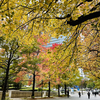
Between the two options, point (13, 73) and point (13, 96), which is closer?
point (13, 73)

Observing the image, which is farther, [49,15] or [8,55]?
[8,55]

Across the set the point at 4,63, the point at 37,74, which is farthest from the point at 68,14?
the point at 37,74

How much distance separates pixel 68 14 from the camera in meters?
3.58

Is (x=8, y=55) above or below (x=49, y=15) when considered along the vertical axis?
below

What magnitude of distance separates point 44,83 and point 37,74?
298 cm

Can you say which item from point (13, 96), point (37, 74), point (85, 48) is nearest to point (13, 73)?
point (37, 74)

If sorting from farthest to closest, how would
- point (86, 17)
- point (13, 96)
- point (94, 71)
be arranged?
point (13, 96) < point (94, 71) < point (86, 17)

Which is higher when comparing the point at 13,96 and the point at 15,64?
the point at 15,64

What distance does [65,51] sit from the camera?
576cm

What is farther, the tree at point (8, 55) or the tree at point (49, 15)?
the tree at point (8, 55)

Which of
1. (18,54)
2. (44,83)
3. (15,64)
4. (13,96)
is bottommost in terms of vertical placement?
(13,96)

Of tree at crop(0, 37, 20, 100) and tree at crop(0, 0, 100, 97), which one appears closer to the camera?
tree at crop(0, 0, 100, 97)

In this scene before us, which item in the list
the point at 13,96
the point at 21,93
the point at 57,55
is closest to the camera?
the point at 57,55

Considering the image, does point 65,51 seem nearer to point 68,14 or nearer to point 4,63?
point 68,14
